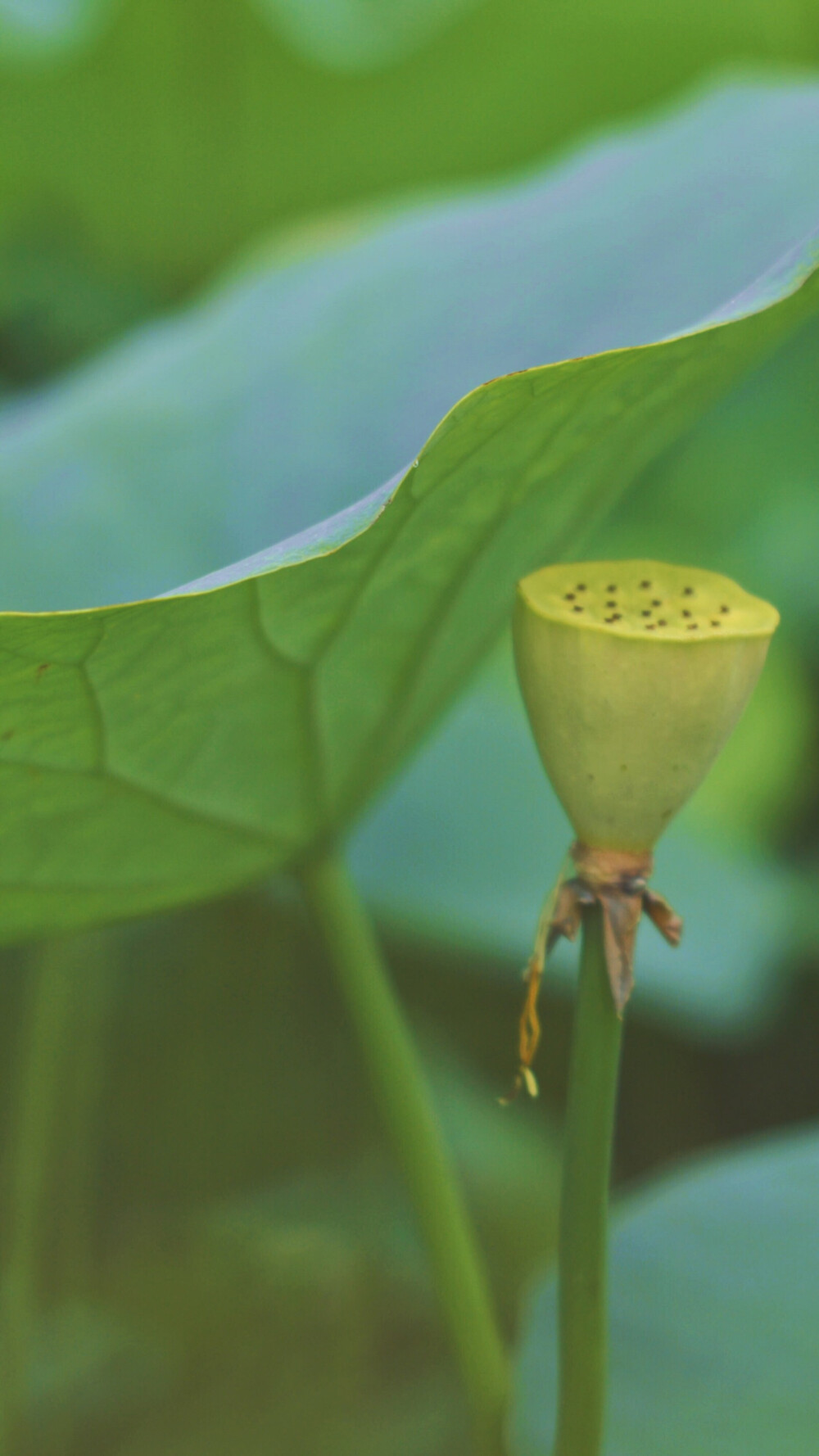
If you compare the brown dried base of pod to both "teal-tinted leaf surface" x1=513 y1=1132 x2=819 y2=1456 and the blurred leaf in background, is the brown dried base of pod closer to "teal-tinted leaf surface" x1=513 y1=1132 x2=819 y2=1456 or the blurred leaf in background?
"teal-tinted leaf surface" x1=513 y1=1132 x2=819 y2=1456

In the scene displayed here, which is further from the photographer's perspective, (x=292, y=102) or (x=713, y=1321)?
(x=292, y=102)

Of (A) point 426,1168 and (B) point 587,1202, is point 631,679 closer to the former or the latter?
(B) point 587,1202

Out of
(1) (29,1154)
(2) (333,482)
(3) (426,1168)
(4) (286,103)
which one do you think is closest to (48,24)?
(4) (286,103)

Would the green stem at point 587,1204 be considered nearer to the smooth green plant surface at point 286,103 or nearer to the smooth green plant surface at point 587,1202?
the smooth green plant surface at point 587,1202

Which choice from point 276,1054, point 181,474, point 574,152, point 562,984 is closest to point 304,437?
point 181,474

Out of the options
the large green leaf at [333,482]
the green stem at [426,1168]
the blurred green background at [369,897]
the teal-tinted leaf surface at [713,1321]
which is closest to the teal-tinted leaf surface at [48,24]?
the blurred green background at [369,897]

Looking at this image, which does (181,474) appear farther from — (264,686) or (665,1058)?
(665,1058)
